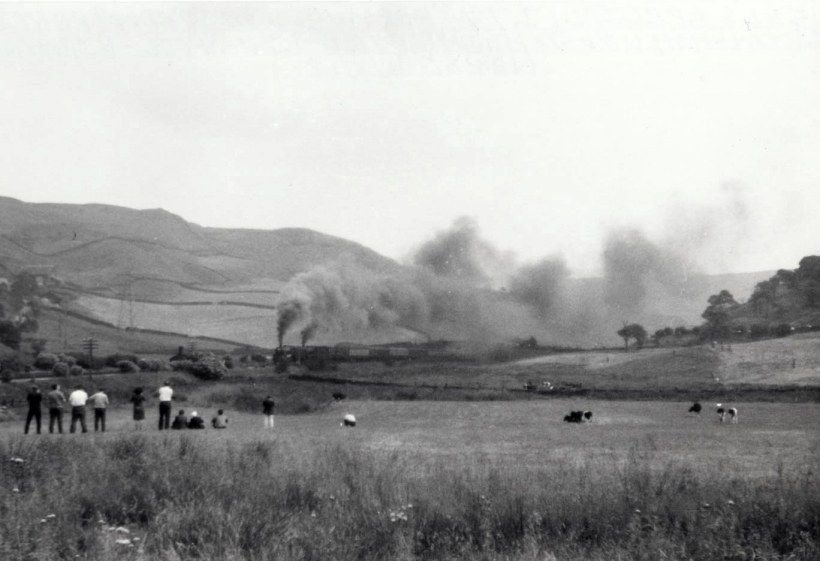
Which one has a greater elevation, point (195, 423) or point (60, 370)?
point (60, 370)

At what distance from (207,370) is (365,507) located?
57537mm

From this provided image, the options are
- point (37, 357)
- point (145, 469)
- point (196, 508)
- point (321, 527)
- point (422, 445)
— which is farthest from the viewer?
point (37, 357)

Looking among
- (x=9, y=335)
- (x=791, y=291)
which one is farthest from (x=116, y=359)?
(x=791, y=291)

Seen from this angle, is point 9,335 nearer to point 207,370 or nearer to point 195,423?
point 207,370

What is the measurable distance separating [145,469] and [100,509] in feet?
6.44

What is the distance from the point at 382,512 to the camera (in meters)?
12.1

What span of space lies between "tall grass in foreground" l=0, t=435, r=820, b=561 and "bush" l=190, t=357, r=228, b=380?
5228 centimetres

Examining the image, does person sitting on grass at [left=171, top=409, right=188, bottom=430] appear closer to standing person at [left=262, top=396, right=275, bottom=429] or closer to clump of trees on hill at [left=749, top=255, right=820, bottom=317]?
standing person at [left=262, top=396, right=275, bottom=429]

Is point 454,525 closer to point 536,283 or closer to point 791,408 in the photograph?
point 791,408

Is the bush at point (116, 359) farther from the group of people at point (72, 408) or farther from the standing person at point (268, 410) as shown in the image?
the group of people at point (72, 408)

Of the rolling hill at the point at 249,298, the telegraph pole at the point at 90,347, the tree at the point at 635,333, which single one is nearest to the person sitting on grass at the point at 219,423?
the telegraph pole at the point at 90,347

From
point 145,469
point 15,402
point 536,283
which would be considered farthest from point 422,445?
point 536,283

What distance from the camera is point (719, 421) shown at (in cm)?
3512

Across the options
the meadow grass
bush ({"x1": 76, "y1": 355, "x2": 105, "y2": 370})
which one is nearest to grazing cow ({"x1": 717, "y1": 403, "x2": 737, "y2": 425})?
the meadow grass
